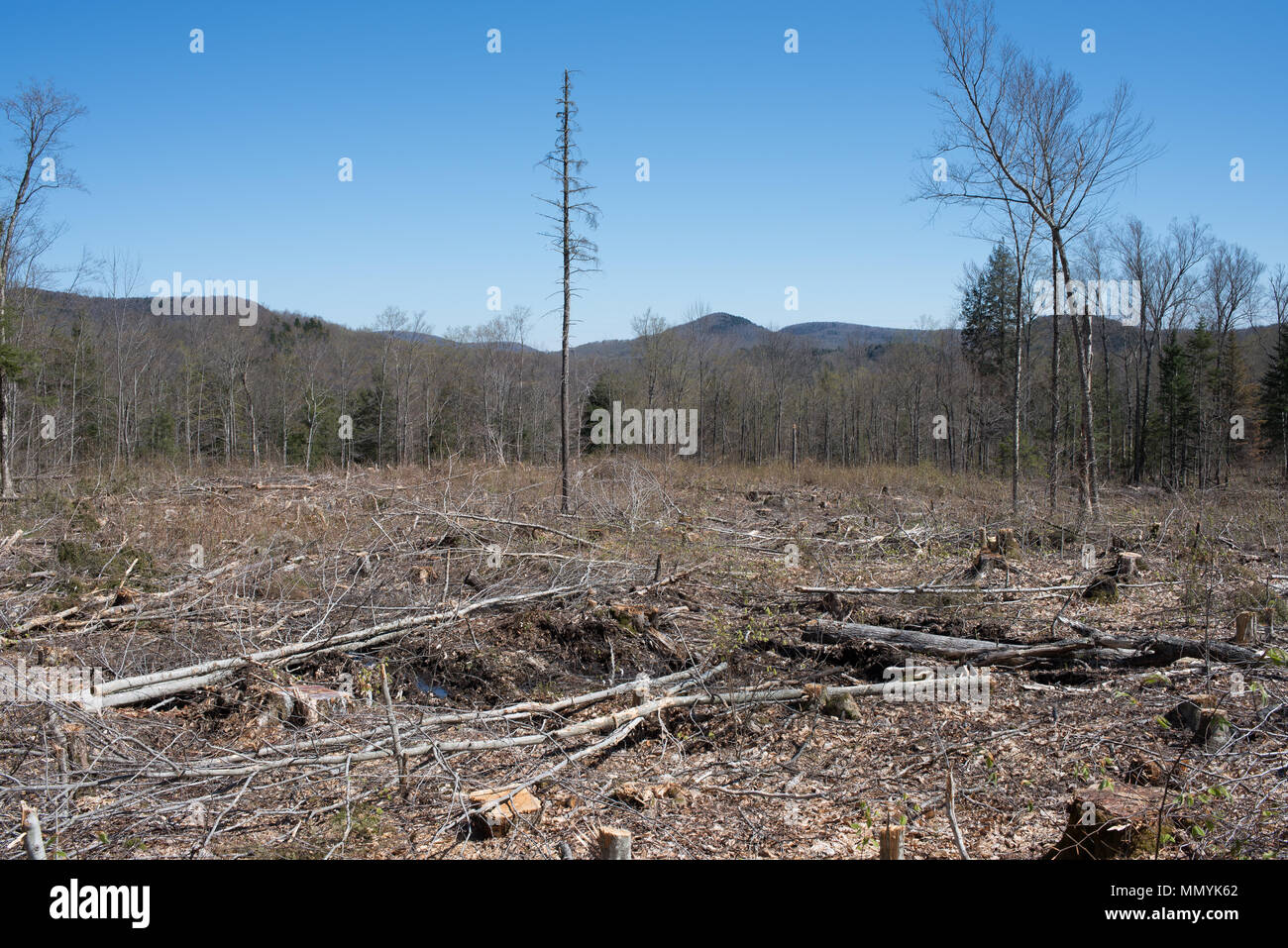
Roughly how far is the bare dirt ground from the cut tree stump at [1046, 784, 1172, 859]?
0.05 feet

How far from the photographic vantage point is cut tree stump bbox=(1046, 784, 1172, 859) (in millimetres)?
3416

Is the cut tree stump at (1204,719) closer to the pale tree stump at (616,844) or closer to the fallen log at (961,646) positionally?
the fallen log at (961,646)

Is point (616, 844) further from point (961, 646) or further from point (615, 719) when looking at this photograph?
point (961, 646)

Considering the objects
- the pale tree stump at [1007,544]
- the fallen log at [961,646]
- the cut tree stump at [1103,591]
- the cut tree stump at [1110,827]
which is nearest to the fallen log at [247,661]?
the fallen log at [961,646]

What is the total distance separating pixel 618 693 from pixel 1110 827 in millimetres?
3642

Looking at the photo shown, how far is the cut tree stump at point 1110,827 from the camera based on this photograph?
3416mm

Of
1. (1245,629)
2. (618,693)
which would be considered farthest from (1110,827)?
(1245,629)

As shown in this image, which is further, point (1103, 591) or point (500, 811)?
point (1103, 591)

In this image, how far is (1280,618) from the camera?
23.0 ft

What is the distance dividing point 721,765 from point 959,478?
87.1 feet

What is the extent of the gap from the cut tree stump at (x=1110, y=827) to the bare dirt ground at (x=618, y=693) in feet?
0.05

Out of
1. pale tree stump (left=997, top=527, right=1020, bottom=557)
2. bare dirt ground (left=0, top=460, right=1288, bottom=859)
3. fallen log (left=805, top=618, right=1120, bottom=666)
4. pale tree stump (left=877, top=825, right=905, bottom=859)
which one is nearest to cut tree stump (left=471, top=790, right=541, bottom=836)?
bare dirt ground (left=0, top=460, right=1288, bottom=859)

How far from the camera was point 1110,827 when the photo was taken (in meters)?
3.46
